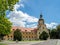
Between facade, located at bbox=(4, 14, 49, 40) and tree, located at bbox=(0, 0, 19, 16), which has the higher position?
facade, located at bbox=(4, 14, 49, 40)

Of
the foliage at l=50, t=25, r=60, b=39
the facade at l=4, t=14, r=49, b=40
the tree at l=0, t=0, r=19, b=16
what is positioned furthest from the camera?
the facade at l=4, t=14, r=49, b=40

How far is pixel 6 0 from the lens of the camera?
98.0ft

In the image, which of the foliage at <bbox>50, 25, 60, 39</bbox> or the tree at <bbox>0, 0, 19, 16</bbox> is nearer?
the tree at <bbox>0, 0, 19, 16</bbox>

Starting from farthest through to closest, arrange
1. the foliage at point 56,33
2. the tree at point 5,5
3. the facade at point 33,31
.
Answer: the facade at point 33,31 → the foliage at point 56,33 → the tree at point 5,5

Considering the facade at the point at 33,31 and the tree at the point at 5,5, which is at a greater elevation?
the facade at the point at 33,31

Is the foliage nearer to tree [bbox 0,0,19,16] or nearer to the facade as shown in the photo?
the facade

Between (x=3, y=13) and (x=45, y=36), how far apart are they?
78.9 meters

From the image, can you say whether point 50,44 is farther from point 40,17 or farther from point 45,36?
point 40,17

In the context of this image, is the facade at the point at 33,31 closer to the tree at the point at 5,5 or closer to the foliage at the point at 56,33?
the foliage at the point at 56,33

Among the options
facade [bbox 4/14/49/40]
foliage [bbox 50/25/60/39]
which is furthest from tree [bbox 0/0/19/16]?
facade [bbox 4/14/49/40]

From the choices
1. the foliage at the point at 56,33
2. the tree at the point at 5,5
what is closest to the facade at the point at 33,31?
the foliage at the point at 56,33

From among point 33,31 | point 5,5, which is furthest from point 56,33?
point 5,5

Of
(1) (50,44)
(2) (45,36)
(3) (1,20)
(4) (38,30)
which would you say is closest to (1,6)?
(3) (1,20)

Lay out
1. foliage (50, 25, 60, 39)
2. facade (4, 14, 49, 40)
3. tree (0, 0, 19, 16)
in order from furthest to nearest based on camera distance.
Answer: facade (4, 14, 49, 40)
foliage (50, 25, 60, 39)
tree (0, 0, 19, 16)
